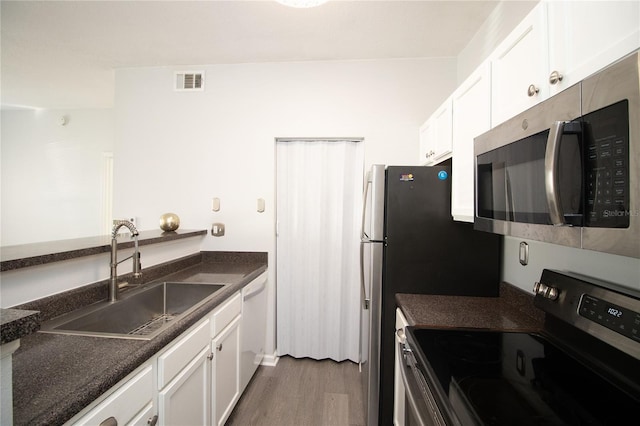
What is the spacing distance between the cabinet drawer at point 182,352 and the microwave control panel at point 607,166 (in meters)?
1.43

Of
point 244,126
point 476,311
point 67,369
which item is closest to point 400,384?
point 476,311

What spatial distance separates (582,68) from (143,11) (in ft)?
8.07

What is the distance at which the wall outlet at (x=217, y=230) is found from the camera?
7.97ft

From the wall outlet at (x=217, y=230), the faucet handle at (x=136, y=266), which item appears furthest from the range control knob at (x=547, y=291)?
the wall outlet at (x=217, y=230)

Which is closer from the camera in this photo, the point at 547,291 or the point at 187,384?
the point at 547,291

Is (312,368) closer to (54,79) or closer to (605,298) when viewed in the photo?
(605,298)

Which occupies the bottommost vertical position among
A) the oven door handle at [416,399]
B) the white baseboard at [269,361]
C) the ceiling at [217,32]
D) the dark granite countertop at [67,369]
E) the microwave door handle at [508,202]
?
the white baseboard at [269,361]

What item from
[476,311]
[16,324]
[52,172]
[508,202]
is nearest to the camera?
[16,324]

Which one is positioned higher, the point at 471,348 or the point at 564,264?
the point at 564,264

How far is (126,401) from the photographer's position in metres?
0.85

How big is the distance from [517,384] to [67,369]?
1.37 m

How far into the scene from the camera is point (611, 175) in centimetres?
53

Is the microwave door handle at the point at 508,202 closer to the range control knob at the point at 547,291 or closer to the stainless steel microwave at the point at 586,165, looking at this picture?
the stainless steel microwave at the point at 586,165

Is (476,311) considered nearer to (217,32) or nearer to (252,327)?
(252,327)
